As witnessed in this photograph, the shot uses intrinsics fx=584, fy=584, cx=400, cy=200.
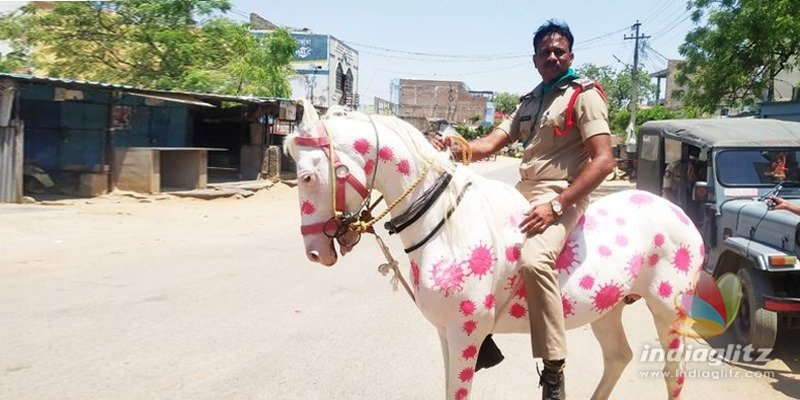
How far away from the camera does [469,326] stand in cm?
249

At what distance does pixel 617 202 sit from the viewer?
3.02 m

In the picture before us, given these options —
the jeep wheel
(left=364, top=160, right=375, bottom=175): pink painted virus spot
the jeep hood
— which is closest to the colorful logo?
the jeep wheel

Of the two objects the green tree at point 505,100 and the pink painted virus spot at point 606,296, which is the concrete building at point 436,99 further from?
the pink painted virus spot at point 606,296

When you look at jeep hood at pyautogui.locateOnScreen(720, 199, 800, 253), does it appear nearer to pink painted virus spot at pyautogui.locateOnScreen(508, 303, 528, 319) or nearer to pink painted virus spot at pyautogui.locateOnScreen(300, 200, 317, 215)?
pink painted virus spot at pyautogui.locateOnScreen(508, 303, 528, 319)

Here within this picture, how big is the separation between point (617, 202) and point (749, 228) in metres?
3.15

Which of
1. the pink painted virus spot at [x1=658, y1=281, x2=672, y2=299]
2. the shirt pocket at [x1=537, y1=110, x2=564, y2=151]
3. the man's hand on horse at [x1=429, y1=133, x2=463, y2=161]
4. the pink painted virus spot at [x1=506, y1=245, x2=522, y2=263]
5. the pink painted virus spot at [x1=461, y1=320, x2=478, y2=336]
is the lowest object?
the pink painted virus spot at [x1=461, y1=320, x2=478, y2=336]

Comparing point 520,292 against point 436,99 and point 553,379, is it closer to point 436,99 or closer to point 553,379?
point 553,379

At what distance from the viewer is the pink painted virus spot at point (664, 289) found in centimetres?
306

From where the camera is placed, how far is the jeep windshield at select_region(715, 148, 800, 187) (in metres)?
6.16

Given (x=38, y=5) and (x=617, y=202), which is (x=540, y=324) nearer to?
(x=617, y=202)

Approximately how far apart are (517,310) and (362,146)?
101cm

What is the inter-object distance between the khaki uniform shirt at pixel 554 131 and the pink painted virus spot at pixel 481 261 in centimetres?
55

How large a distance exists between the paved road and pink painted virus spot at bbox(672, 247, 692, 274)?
1.28m

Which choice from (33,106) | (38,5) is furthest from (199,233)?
(38,5)
